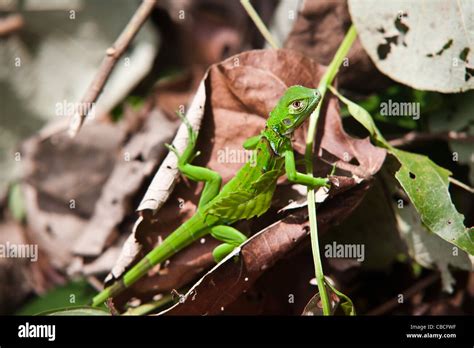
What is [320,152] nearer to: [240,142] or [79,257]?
[240,142]

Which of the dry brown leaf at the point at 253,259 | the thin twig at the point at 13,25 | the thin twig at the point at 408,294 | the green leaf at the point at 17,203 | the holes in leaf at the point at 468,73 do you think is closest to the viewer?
the dry brown leaf at the point at 253,259

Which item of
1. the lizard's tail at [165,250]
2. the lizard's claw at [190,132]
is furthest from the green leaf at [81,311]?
the lizard's claw at [190,132]

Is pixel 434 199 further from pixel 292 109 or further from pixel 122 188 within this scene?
pixel 122 188

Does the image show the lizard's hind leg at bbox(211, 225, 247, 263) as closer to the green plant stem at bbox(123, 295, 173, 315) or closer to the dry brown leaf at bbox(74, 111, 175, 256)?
the green plant stem at bbox(123, 295, 173, 315)

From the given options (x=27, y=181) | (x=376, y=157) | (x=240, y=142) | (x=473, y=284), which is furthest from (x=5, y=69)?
(x=473, y=284)

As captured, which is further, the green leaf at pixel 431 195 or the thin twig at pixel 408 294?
the thin twig at pixel 408 294

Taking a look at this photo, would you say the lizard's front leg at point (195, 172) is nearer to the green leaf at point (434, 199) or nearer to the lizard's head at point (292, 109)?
the lizard's head at point (292, 109)

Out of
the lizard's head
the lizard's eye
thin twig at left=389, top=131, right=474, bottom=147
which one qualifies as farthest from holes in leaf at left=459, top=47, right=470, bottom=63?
the lizard's eye
